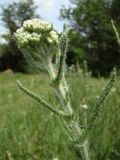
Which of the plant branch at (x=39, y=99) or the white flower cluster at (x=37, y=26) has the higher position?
the white flower cluster at (x=37, y=26)

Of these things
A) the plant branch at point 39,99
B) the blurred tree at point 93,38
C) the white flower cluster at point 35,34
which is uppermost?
the white flower cluster at point 35,34

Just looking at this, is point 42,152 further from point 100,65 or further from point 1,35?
point 1,35

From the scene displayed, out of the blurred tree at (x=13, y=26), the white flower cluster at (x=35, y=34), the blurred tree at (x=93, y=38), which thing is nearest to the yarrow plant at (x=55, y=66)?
the white flower cluster at (x=35, y=34)

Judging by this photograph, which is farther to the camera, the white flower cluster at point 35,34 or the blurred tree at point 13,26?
the blurred tree at point 13,26

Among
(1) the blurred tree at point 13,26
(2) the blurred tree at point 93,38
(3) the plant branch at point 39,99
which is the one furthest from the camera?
(1) the blurred tree at point 13,26

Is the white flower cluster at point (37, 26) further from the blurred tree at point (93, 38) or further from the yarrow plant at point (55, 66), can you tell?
the blurred tree at point (93, 38)

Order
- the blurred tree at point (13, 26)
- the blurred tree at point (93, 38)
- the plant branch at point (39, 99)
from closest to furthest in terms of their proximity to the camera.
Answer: the plant branch at point (39, 99), the blurred tree at point (93, 38), the blurred tree at point (13, 26)

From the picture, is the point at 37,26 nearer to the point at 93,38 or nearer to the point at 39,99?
the point at 39,99
